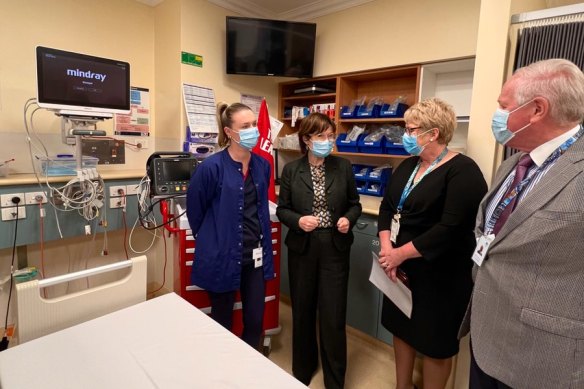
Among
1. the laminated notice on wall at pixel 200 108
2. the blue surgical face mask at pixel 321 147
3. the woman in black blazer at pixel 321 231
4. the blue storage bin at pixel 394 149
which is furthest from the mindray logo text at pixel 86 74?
the blue storage bin at pixel 394 149

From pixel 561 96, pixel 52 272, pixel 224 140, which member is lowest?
pixel 52 272

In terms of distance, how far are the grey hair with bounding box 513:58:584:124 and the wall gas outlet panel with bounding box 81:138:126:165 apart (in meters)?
2.69

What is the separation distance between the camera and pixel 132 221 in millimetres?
2613

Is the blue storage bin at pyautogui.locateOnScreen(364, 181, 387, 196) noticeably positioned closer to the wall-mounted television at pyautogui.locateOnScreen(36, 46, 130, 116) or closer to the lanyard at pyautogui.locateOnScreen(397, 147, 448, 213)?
the lanyard at pyautogui.locateOnScreen(397, 147, 448, 213)

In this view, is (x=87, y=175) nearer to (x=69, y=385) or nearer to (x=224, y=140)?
(x=224, y=140)

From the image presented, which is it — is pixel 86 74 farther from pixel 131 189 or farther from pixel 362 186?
A: pixel 362 186

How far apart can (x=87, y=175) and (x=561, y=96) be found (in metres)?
2.37

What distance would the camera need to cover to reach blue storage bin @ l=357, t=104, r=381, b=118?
9.18ft

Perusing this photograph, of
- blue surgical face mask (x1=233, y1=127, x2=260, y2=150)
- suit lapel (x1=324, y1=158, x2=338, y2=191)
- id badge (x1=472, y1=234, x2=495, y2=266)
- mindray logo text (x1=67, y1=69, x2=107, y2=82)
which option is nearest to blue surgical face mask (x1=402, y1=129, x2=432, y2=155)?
suit lapel (x1=324, y1=158, x2=338, y2=191)

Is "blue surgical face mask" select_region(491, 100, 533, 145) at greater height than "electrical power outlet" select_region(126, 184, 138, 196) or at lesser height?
greater

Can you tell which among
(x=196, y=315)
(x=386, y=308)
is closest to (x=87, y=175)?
(x=196, y=315)

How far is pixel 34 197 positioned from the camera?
211cm

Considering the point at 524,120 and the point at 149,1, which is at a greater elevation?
the point at 149,1

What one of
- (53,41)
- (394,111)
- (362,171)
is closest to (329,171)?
(394,111)
